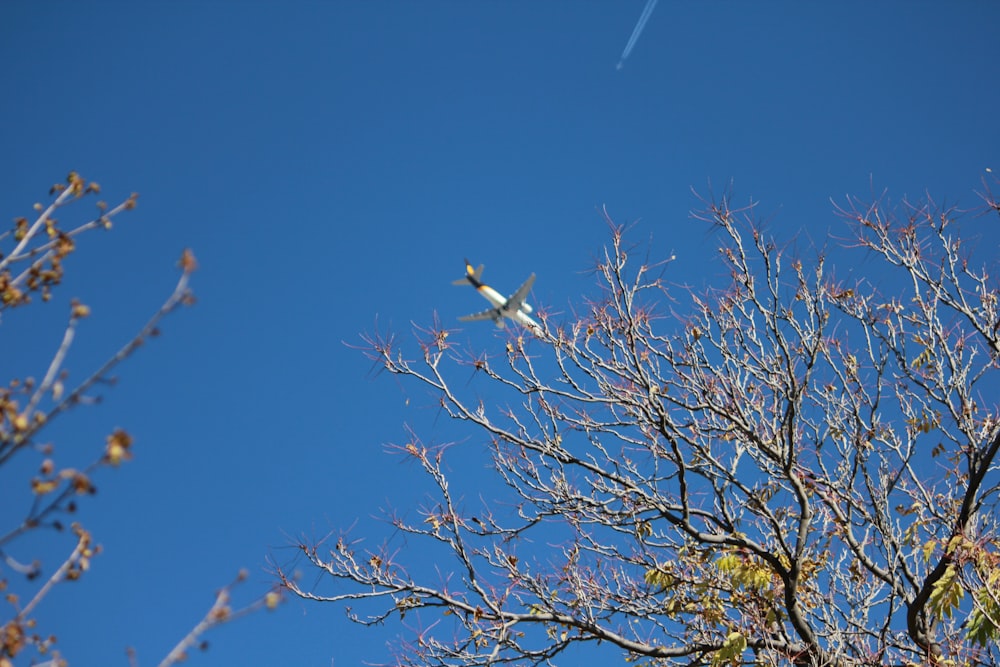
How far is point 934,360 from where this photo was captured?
951 centimetres

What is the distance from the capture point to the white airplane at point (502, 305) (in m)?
9.24

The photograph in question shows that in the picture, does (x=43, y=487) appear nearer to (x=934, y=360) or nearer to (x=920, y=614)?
(x=920, y=614)

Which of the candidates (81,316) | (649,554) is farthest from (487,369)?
(81,316)

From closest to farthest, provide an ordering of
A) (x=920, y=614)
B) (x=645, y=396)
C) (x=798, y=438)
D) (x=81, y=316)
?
(x=81, y=316) → (x=645, y=396) → (x=920, y=614) → (x=798, y=438)

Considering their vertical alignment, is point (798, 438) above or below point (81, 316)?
above

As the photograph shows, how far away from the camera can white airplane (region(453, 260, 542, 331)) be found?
9241 millimetres

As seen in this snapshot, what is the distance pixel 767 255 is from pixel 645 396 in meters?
2.29

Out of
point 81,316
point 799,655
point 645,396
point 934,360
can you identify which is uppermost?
point 934,360

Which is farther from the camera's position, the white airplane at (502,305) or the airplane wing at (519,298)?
the airplane wing at (519,298)

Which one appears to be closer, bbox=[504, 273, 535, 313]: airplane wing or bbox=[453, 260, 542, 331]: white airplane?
bbox=[453, 260, 542, 331]: white airplane

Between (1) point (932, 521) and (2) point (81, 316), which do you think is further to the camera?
(1) point (932, 521)

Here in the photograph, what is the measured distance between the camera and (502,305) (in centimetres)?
1814

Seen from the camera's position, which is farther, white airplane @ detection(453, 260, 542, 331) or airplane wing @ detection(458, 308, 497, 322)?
airplane wing @ detection(458, 308, 497, 322)

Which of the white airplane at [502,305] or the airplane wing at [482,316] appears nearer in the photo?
the white airplane at [502,305]
